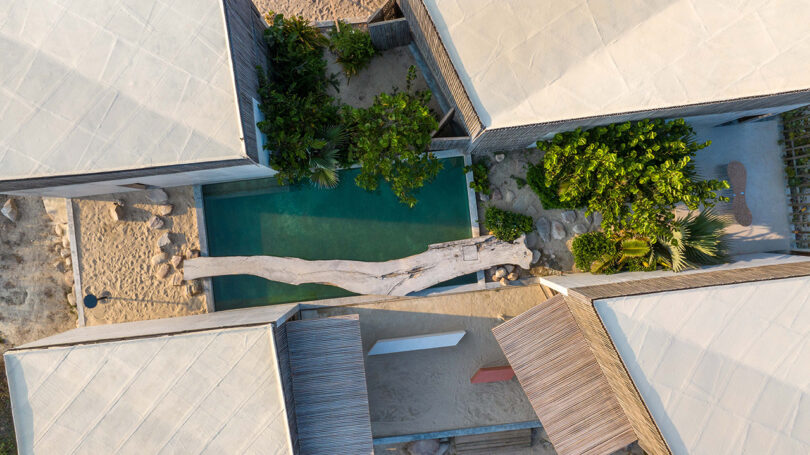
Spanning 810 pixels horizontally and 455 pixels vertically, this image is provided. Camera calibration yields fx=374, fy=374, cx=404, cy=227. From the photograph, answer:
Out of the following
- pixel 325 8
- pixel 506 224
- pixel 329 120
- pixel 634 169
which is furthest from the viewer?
pixel 325 8

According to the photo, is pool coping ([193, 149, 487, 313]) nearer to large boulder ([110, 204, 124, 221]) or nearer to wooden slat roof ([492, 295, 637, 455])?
wooden slat roof ([492, 295, 637, 455])

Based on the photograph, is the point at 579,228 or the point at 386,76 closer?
the point at 386,76

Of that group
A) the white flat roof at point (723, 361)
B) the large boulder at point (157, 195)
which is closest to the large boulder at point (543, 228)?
the white flat roof at point (723, 361)

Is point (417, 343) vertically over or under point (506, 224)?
under

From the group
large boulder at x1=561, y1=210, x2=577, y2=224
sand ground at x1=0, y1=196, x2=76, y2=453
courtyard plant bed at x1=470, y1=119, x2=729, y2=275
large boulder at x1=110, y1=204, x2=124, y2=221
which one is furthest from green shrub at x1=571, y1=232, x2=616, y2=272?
sand ground at x1=0, y1=196, x2=76, y2=453

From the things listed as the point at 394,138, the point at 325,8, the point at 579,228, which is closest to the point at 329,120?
the point at 394,138

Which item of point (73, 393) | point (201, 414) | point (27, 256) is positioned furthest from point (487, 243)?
point (27, 256)

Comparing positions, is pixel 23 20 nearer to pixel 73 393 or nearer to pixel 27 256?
pixel 27 256

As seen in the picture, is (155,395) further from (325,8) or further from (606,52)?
(606,52)
